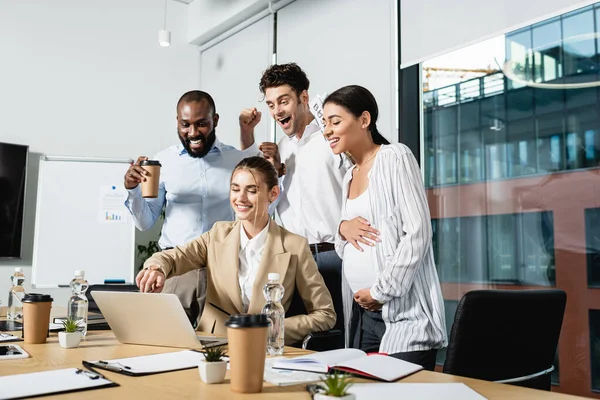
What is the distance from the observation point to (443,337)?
175 centimetres

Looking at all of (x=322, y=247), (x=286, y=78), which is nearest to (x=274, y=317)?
(x=322, y=247)

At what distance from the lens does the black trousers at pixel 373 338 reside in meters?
1.69

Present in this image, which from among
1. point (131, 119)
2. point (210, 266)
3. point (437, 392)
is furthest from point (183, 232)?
point (131, 119)

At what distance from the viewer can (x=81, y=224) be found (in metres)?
4.47

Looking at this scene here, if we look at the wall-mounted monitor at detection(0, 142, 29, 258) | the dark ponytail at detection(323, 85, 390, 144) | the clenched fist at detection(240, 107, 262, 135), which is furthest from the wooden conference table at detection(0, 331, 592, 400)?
the wall-mounted monitor at detection(0, 142, 29, 258)

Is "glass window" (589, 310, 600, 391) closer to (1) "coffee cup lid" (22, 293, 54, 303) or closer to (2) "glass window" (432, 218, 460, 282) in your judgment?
(2) "glass window" (432, 218, 460, 282)

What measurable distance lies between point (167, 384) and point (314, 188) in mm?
1671

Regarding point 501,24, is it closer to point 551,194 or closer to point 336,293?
point 551,194

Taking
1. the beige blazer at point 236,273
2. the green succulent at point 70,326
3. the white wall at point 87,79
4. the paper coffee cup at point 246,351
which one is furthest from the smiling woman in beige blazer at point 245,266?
the white wall at point 87,79

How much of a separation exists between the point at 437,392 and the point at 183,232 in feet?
6.79

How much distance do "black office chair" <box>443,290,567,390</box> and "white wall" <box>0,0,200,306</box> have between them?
3804mm

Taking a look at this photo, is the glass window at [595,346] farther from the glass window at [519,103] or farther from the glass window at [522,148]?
the glass window at [519,103]

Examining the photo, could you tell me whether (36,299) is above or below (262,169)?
below

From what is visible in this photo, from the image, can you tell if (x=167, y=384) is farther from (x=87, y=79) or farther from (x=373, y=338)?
(x=87, y=79)
